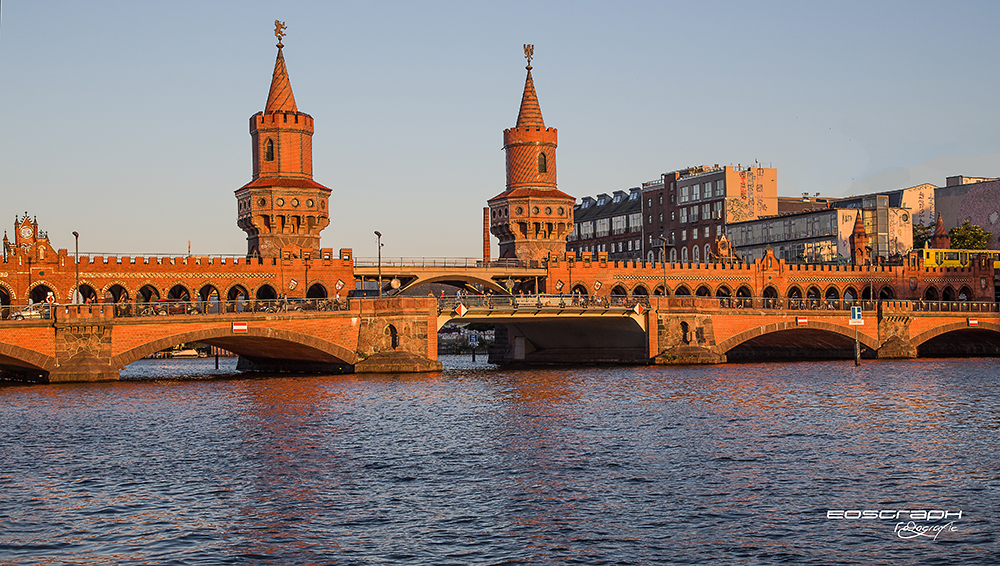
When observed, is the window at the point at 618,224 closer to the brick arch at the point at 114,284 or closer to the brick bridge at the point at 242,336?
the brick bridge at the point at 242,336

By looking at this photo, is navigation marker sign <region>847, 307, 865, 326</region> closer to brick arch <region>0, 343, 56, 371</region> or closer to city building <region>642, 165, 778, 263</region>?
city building <region>642, 165, 778, 263</region>

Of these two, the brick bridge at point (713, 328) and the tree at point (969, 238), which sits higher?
the tree at point (969, 238)

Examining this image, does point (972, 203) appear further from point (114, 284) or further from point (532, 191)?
point (114, 284)

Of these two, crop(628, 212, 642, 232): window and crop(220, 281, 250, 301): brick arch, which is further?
crop(628, 212, 642, 232): window

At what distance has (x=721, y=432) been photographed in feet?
154

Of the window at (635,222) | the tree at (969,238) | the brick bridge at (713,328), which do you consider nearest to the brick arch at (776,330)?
the brick bridge at (713,328)

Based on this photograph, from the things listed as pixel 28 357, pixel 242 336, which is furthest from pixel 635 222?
pixel 28 357

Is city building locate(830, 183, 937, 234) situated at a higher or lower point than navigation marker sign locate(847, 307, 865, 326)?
higher

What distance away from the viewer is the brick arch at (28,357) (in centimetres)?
6719

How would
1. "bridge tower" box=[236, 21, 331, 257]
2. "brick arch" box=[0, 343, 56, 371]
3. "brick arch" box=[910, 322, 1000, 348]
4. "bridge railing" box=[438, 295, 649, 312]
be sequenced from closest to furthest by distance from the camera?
1. "brick arch" box=[0, 343, 56, 371]
2. "bridge railing" box=[438, 295, 649, 312]
3. "brick arch" box=[910, 322, 1000, 348]
4. "bridge tower" box=[236, 21, 331, 257]

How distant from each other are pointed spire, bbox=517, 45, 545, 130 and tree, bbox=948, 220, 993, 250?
58418 mm

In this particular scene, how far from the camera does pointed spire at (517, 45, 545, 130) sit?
124m

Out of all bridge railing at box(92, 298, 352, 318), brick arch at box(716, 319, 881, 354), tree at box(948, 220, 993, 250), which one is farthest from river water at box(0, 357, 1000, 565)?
tree at box(948, 220, 993, 250)

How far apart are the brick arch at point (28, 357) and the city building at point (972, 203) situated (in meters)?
123
